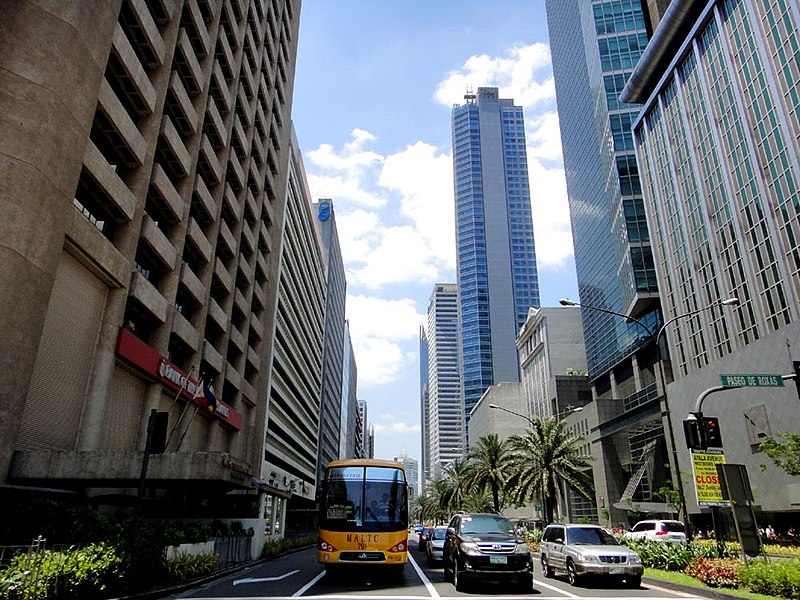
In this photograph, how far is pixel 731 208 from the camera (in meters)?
46.2

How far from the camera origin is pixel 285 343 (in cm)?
6369

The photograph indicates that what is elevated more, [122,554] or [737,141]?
[737,141]

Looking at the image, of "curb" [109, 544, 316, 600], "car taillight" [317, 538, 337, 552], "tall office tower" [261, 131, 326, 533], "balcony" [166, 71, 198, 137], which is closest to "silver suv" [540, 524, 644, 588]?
"car taillight" [317, 538, 337, 552]

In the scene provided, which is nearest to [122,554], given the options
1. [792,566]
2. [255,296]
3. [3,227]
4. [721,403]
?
[3,227]

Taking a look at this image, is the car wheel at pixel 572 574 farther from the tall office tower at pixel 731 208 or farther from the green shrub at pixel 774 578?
the tall office tower at pixel 731 208

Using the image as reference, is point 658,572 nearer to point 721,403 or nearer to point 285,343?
point 721,403

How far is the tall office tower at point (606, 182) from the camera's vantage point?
66.5m

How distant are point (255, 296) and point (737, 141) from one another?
42725mm

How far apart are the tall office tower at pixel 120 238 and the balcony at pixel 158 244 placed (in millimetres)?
128

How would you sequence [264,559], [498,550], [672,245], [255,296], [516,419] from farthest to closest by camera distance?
[516,419]
[672,245]
[255,296]
[264,559]
[498,550]

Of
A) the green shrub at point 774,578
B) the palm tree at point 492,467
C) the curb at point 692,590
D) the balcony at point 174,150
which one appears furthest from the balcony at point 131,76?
the palm tree at point 492,467

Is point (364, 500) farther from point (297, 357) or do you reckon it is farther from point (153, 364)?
point (297, 357)

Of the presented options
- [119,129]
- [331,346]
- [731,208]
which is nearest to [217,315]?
[119,129]

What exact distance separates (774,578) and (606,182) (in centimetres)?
7129
